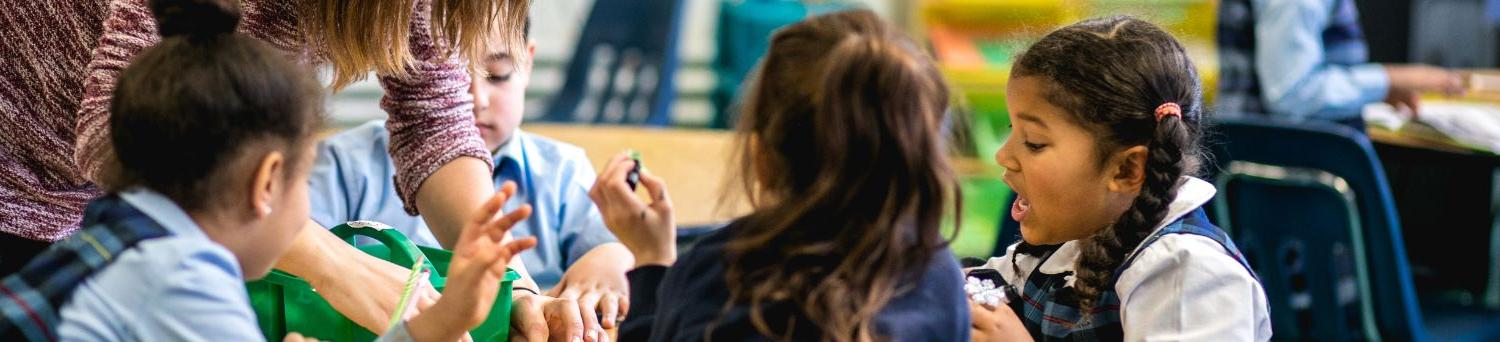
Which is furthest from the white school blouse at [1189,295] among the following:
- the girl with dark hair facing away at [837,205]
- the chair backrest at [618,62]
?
the chair backrest at [618,62]

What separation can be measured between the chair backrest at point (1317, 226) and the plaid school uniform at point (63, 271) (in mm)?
1689

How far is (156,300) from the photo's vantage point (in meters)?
0.85

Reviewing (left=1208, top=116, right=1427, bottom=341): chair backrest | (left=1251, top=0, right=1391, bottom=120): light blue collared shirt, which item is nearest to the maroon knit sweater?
(left=1208, top=116, right=1427, bottom=341): chair backrest

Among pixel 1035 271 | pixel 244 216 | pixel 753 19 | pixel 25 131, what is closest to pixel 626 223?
pixel 244 216

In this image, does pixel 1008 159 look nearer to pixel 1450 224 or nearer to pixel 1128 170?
pixel 1128 170

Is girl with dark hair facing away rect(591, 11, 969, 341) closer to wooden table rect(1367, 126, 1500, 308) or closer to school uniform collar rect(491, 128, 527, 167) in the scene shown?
school uniform collar rect(491, 128, 527, 167)

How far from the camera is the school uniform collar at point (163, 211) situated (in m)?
0.88

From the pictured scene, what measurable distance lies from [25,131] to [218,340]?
517 millimetres

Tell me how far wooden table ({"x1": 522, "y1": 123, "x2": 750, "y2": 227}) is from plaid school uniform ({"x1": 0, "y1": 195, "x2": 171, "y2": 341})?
1.33 meters

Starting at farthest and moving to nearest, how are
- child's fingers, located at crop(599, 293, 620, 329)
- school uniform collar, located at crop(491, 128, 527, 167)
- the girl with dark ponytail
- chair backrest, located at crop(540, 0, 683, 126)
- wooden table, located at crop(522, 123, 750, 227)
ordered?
chair backrest, located at crop(540, 0, 683, 126), wooden table, located at crop(522, 123, 750, 227), school uniform collar, located at crop(491, 128, 527, 167), child's fingers, located at crop(599, 293, 620, 329), the girl with dark ponytail

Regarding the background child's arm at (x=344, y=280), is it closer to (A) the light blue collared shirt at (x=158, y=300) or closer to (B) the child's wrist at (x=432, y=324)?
(B) the child's wrist at (x=432, y=324)

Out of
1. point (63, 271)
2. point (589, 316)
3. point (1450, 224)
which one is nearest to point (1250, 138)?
point (589, 316)

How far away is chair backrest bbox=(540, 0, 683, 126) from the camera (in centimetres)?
435

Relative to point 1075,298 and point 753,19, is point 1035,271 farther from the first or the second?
point 753,19
